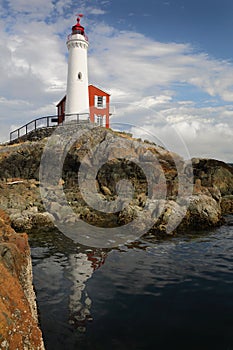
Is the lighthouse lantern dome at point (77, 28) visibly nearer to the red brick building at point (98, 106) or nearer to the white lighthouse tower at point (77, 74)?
the white lighthouse tower at point (77, 74)

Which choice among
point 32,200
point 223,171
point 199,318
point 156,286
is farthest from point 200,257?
point 223,171

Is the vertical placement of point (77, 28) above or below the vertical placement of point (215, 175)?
above

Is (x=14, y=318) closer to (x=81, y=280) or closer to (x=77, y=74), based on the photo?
(x=81, y=280)

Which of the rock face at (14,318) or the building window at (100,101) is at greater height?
the building window at (100,101)

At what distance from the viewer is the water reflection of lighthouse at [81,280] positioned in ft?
28.2

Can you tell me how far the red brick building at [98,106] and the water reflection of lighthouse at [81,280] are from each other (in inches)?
1048

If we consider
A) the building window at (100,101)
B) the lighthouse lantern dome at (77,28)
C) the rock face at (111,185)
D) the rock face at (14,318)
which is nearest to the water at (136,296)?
the rock face at (14,318)

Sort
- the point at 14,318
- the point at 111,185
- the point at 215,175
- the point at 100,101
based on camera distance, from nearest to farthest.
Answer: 1. the point at 14,318
2. the point at 111,185
3. the point at 215,175
4. the point at 100,101

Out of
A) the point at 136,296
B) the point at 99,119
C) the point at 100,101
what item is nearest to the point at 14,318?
the point at 136,296

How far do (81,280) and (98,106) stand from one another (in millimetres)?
32608

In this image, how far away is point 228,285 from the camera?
1101cm

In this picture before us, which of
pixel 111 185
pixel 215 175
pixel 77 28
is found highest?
pixel 77 28

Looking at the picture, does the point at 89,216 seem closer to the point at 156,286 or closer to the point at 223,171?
the point at 156,286

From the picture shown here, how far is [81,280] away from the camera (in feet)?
37.3
